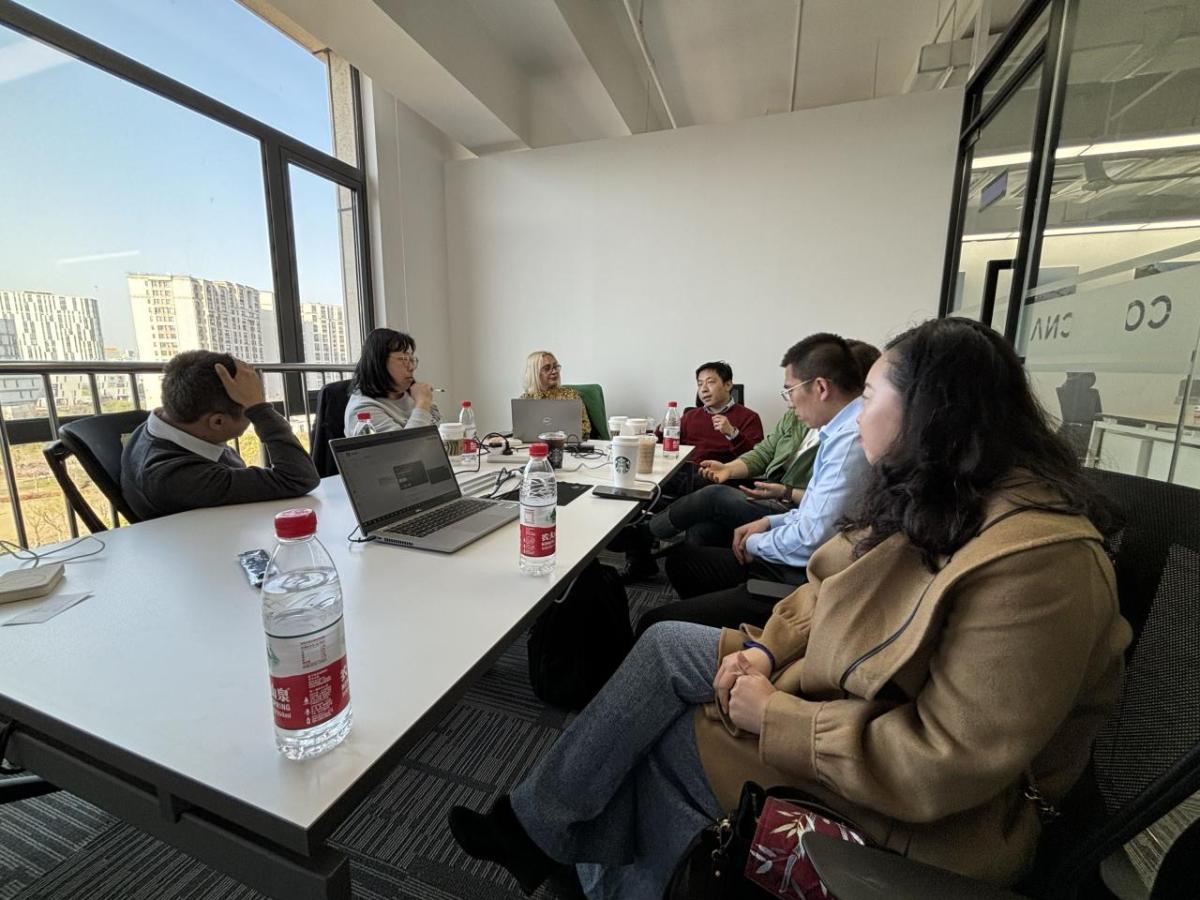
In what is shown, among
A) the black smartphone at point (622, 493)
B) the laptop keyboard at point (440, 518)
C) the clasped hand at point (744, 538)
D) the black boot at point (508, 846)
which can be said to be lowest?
the black boot at point (508, 846)

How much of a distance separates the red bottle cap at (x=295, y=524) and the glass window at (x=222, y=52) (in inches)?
127

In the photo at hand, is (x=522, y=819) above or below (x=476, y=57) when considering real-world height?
below

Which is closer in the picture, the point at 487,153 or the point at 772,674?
the point at 772,674

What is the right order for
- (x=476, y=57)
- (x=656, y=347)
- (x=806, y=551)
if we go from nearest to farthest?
(x=806, y=551) < (x=476, y=57) < (x=656, y=347)

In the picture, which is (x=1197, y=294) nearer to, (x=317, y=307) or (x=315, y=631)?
(x=315, y=631)

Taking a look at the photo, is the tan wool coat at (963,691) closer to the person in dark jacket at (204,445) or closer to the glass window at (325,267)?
the person in dark jacket at (204,445)

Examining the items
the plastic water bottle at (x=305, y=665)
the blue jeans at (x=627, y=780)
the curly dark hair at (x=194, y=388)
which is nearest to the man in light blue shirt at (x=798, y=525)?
the blue jeans at (x=627, y=780)

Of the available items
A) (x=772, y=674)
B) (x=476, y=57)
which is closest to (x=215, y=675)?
(x=772, y=674)

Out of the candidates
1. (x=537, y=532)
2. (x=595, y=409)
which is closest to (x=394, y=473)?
(x=537, y=532)

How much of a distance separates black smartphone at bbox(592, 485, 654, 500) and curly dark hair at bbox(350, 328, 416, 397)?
→ 1264mm

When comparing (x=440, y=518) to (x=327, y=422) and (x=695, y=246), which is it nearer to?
(x=327, y=422)

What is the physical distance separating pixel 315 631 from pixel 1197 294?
92.2 inches

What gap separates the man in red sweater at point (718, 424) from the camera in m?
3.01

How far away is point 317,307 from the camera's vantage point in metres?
3.64
